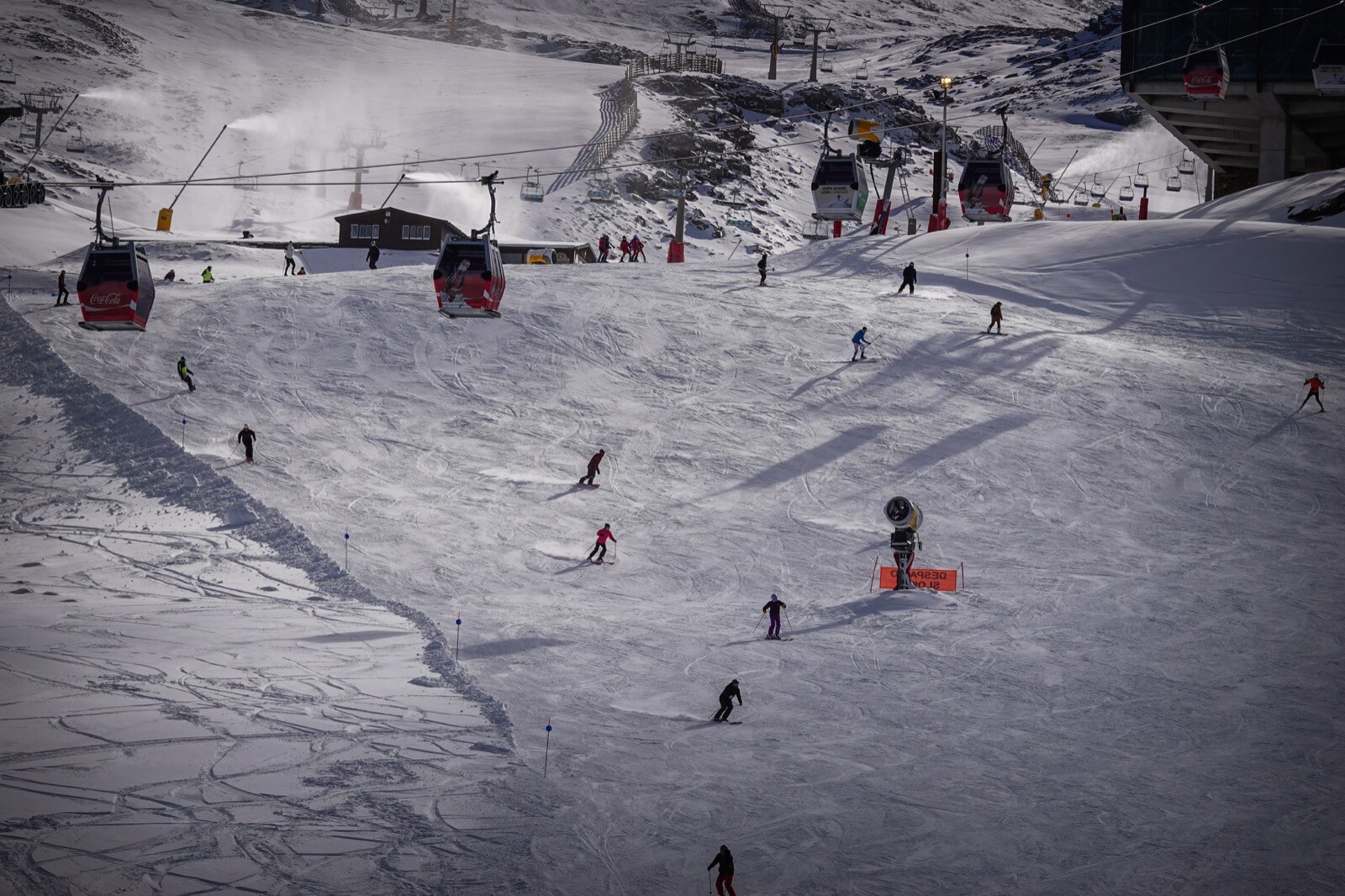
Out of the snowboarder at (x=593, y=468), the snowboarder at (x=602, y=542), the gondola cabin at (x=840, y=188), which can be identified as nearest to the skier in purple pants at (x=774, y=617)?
the snowboarder at (x=602, y=542)

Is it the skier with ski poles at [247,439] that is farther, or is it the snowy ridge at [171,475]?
the skier with ski poles at [247,439]

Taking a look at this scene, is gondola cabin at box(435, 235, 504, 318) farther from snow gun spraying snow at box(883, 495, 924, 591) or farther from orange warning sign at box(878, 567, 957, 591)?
orange warning sign at box(878, 567, 957, 591)

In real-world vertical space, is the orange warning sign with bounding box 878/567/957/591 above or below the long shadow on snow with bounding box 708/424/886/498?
below

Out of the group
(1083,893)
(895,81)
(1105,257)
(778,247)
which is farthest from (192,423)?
(895,81)

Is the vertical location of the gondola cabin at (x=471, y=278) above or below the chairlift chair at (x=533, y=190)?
below

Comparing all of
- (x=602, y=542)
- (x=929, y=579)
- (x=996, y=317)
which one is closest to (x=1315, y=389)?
(x=996, y=317)

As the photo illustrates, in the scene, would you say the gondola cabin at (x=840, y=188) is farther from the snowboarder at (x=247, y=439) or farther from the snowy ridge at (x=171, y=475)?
the snowy ridge at (x=171, y=475)

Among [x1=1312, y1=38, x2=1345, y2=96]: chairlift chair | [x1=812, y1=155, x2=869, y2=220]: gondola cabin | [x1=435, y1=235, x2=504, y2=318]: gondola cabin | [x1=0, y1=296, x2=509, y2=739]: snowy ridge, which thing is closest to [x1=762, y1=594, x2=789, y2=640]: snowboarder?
[x1=0, y1=296, x2=509, y2=739]: snowy ridge
